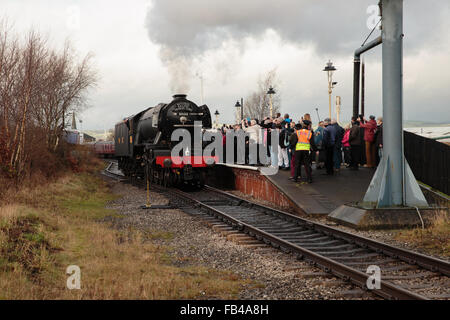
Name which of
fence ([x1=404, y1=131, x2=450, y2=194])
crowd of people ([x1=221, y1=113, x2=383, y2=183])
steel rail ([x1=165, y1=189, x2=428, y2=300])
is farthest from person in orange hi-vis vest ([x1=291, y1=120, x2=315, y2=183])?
steel rail ([x1=165, y1=189, x2=428, y2=300])

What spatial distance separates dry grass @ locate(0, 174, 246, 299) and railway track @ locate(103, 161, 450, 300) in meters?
1.49

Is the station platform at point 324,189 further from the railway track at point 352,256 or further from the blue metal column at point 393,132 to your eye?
the blue metal column at point 393,132

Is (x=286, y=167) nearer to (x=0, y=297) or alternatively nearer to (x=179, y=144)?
(x=179, y=144)

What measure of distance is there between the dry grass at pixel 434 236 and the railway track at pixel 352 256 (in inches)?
38.1

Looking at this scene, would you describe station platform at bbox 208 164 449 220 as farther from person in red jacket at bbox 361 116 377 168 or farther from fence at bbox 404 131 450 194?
fence at bbox 404 131 450 194

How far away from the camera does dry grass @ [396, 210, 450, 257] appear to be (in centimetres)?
776

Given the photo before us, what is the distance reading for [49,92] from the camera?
2647cm

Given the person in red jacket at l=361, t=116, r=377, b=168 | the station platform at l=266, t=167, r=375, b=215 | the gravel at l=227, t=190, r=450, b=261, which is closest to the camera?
the gravel at l=227, t=190, r=450, b=261

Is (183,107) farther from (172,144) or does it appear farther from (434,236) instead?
(434,236)

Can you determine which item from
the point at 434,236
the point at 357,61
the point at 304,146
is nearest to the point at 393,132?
the point at 434,236

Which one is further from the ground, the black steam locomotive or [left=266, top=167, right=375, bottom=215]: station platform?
the black steam locomotive

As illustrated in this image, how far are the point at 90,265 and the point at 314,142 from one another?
989cm

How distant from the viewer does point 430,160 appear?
15.2 metres
